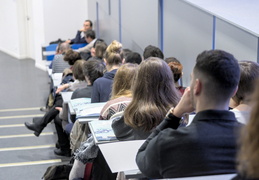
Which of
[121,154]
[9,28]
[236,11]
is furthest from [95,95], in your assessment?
[9,28]

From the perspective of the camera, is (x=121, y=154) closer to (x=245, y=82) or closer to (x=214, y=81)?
(x=214, y=81)

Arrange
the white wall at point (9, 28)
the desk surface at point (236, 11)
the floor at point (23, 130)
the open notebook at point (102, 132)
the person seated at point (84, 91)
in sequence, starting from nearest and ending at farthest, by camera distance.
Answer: the open notebook at point (102, 132) → the desk surface at point (236, 11) → the person seated at point (84, 91) → the floor at point (23, 130) → the white wall at point (9, 28)

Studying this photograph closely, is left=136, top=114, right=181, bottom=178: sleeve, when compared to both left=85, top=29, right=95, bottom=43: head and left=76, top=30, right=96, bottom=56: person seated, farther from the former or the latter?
left=85, top=29, right=95, bottom=43: head

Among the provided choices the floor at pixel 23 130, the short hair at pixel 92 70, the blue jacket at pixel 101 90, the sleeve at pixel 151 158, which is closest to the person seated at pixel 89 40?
the floor at pixel 23 130

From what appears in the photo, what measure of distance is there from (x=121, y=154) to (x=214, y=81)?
2.29ft

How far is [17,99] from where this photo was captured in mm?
8242

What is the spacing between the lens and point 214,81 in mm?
1688

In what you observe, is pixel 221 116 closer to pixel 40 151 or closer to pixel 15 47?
pixel 40 151

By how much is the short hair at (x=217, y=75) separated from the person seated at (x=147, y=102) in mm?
834

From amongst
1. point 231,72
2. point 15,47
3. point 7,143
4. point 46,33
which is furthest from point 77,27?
point 231,72

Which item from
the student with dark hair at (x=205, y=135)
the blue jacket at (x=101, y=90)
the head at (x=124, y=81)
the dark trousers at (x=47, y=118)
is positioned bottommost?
the dark trousers at (x=47, y=118)

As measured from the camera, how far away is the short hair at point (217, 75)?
1.69 m

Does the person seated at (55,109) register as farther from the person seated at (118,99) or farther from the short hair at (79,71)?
the person seated at (118,99)

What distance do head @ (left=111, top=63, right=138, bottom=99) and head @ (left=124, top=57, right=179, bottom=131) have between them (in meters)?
0.73
